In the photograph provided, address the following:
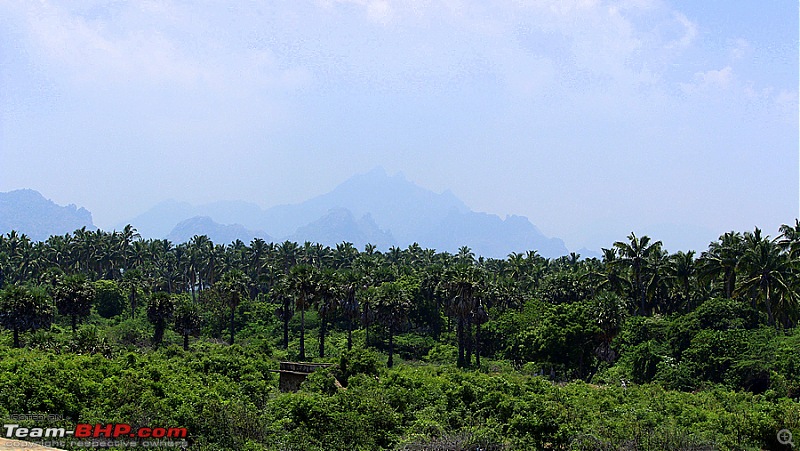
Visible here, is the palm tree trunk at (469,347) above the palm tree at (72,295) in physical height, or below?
below

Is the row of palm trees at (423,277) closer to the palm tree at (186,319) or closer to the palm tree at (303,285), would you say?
the palm tree at (303,285)

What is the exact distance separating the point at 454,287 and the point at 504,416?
107 ft

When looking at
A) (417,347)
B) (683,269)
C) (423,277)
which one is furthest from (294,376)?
(683,269)

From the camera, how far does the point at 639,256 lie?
68.6 meters

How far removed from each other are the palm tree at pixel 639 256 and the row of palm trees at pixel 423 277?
105 mm

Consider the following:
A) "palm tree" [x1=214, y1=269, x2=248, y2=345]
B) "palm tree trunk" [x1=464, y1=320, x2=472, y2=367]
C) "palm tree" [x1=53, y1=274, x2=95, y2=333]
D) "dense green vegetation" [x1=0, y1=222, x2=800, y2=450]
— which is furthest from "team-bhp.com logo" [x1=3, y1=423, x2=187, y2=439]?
"palm tree" [x1=214, y1=269, x2=248, y2=345]

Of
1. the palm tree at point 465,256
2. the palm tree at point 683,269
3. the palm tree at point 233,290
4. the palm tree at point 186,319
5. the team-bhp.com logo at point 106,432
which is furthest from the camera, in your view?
the palm tree at point 465,256

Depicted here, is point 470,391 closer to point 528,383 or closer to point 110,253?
point 528,383

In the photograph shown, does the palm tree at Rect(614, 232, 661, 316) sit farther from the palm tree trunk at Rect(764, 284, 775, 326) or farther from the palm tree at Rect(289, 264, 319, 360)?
the palm tree at Rect(289, 264, 319, 360)

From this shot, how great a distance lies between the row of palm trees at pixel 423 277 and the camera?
59.7 meters

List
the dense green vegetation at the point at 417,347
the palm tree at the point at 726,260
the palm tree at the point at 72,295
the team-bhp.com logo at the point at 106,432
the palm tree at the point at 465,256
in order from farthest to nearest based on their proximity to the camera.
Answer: the palm tree at the point at 465,256 → the palm tree at the point at 72,295 → the palm tree at the point at 726,260 → the dense green vegetation at the point at 417,347 → the team-bhp.com logo at the point at 106,432

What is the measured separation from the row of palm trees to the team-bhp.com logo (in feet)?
126

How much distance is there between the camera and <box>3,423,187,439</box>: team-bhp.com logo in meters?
22.7

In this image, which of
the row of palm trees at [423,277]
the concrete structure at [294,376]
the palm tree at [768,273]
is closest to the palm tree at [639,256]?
the row of palm trees at [423,277]
